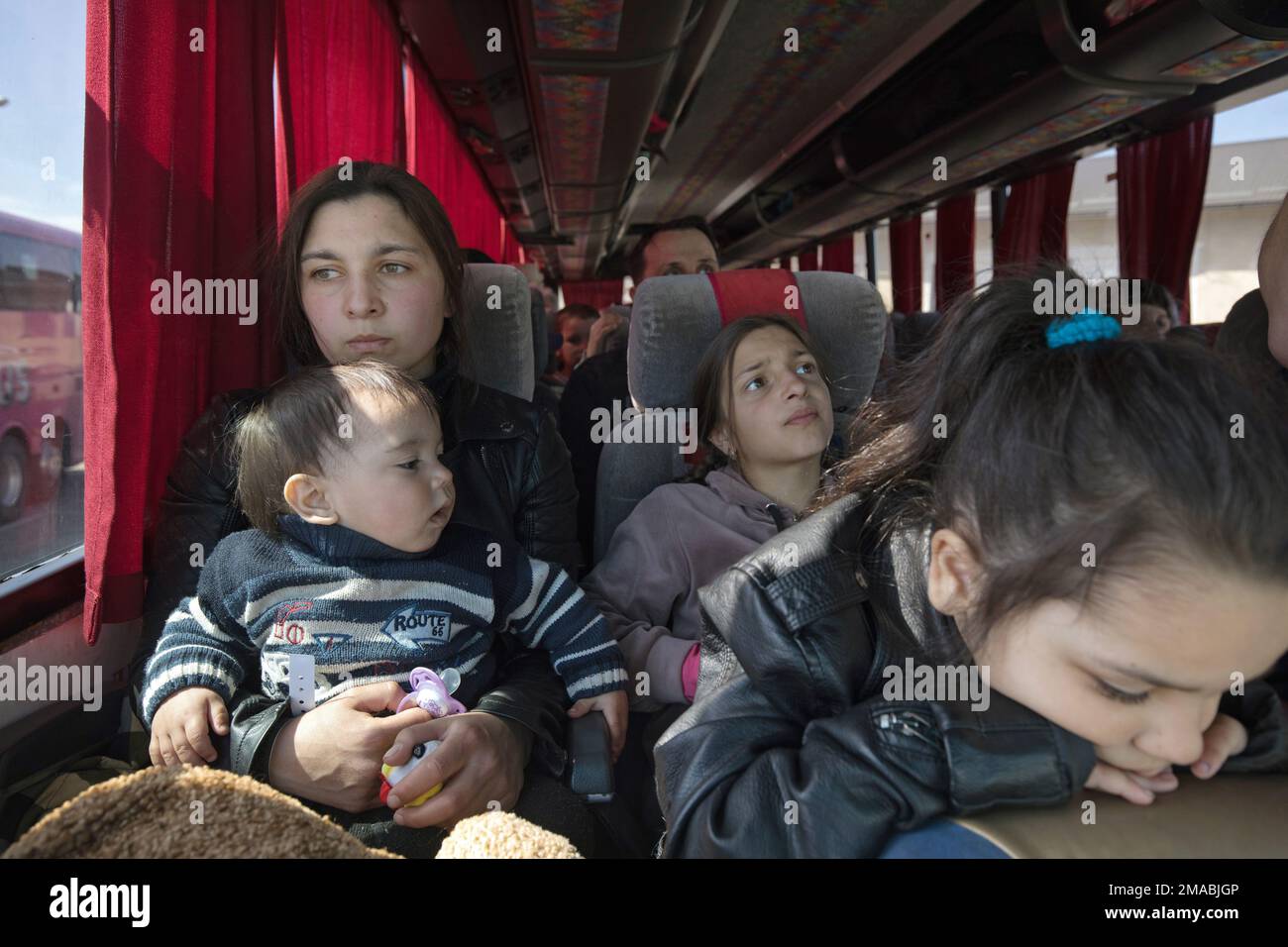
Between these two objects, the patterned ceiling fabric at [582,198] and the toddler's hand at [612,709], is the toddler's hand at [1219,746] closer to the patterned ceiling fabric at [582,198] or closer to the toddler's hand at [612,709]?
the toddler's hand at [612,709]

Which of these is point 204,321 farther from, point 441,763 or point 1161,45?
point 1161,45

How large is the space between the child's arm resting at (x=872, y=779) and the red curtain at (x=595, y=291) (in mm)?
16642

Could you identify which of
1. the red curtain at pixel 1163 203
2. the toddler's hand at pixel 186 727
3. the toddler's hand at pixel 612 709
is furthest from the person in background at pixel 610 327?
the red curtain at pixel 1163 203

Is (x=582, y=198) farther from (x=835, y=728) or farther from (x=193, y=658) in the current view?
(x=835, y=728)

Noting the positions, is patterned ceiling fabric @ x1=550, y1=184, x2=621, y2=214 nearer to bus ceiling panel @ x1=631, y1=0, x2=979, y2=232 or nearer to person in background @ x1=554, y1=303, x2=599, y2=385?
bus ceiling panel @ x1=631, y1=0, x2=979, y2=232

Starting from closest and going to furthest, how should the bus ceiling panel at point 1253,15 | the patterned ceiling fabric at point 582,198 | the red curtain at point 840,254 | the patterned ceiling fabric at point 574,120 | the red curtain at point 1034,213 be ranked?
the bus ceiling panel at point 1253,15 → the patterned ceiling fabric at point 574,120 → the red curtain at point 1034,213 → the patterned ceiling fabric at point 582,198 → the red curtain at point 840,254

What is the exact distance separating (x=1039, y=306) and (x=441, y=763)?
111 cm

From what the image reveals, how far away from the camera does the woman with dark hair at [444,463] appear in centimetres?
138

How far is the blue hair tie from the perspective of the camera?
1001 mm

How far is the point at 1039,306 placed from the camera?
1113 millimetres

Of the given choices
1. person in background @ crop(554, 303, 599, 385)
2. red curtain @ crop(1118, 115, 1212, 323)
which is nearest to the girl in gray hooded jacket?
person in background @ crop(554, 303, 599, 385)

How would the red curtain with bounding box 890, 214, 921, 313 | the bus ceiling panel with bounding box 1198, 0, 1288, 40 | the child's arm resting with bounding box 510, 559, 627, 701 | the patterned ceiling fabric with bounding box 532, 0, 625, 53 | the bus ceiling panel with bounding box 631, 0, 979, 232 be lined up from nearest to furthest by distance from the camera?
the child's arm resting with bounding box 510, 559, 627, 701 → the bus ceiling panel with bounding box 1198, 0, 1288, 40 → the patterned ceiling fabric with bounding box 532, 0, 625, 53 → the bus ceiling panel with bounding box 631, 0, 979, 232 → the red curtain with bounding box 890, 214, 921, 313

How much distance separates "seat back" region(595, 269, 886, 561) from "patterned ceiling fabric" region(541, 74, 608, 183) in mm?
2790
